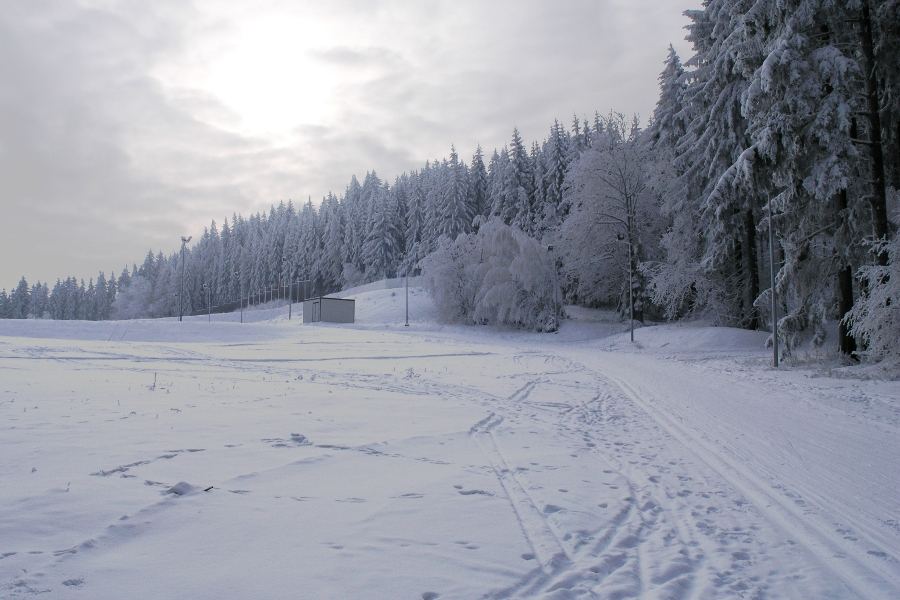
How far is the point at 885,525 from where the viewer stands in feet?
13.7

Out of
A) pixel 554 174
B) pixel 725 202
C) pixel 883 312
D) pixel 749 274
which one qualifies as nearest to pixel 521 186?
pixel 554 174

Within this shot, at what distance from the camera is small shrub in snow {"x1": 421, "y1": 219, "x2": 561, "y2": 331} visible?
37375 millimetres

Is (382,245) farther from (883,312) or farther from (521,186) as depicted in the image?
(883,312)

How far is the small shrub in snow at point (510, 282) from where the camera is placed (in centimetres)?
3738

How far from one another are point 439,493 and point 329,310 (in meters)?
46.3

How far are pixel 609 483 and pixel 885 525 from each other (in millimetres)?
2120

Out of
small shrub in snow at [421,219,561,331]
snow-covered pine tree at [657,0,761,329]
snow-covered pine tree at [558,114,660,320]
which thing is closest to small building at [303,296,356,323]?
small shrub in snow at [421,219,561,331]

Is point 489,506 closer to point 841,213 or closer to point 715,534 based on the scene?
point 715,534

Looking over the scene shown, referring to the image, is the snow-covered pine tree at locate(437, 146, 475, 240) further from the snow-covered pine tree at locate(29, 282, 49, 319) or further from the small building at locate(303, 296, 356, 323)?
the snow-covered pine tree at locate(29, 282, 49, 319)

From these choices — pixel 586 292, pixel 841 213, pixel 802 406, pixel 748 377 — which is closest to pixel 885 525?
pixel 802 406

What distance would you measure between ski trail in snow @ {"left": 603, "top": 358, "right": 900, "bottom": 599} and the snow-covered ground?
0.02m

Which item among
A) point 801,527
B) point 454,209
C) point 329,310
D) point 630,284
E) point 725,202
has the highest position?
point 454,209

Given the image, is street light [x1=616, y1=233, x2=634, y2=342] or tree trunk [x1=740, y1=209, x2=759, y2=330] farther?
street light [x1=616, y1=233, x2=634, y2=342]

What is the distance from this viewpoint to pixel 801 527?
4.11m
